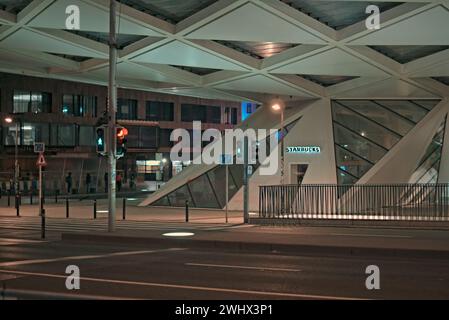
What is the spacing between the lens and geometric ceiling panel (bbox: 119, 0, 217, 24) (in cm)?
2248

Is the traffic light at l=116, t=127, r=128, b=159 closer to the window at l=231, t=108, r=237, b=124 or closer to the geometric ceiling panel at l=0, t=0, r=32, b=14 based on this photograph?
the geometric ceiling panel at l=0, t=0, r=32, b=14

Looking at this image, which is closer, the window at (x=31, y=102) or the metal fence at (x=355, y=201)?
the metal fence at (x=355, y=201)

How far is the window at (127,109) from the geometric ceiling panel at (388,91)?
161 feet

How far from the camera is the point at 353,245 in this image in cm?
1556

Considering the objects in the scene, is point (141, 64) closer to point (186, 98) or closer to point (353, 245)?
point (353, 245)

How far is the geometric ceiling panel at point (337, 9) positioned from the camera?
21.5m

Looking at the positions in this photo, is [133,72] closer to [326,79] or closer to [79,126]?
[326,79]

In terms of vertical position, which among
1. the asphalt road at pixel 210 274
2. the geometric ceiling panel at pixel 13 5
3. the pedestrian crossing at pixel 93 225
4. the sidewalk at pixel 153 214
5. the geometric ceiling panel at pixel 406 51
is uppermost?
the geometric ceiling panel at pixel 13 5

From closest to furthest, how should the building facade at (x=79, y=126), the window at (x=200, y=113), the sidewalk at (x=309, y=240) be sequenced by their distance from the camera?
the sidewalk at (x=309, y=240) → the building facade at (x=79, y=126) → the window at (x=200, y=113)

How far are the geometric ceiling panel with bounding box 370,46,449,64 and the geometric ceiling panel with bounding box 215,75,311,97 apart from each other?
614 cm

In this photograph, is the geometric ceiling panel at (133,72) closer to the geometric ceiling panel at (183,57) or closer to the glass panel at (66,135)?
the geometric ceiling panel at (183,57)

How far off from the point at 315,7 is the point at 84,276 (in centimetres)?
1471

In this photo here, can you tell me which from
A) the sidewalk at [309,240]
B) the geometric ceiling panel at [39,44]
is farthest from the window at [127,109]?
the sidewalk at [309,240]

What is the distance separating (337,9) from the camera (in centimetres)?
2222
